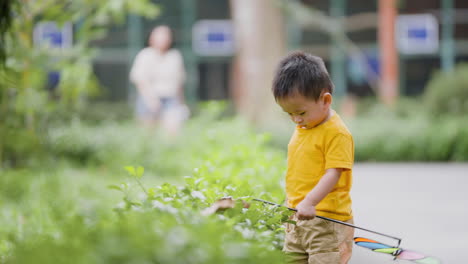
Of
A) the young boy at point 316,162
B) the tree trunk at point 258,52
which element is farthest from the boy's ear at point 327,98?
the tree trunk at point 258,52

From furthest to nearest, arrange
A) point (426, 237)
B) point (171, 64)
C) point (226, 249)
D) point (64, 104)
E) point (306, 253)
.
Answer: point (171, 64)
point (64, 104)
point (426, 237)
point (306, 253)
point (226, 249)

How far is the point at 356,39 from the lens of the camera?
2172cm

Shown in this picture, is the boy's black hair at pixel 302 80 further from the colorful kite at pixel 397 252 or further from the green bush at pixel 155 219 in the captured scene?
the colorful kite at pixel 397 252

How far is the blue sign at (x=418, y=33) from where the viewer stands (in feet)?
69.9

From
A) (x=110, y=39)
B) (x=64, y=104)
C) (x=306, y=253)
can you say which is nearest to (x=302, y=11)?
(x=110, y=39)

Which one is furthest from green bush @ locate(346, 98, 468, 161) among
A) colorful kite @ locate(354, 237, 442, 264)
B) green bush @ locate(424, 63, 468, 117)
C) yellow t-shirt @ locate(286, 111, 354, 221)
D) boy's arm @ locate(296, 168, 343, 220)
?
boy's arm @ locate(296, 168, 343, 220)

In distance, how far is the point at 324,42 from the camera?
21.7 metres

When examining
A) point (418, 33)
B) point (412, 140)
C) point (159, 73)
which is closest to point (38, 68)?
point (159, 73)

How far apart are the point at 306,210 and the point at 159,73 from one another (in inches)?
359

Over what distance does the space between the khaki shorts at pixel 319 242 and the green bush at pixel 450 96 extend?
11803mm

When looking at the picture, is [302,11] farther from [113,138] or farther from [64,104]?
[64,104]

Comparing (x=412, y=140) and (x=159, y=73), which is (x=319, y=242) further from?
(x=412, y=140)

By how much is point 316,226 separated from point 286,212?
8.5 inches

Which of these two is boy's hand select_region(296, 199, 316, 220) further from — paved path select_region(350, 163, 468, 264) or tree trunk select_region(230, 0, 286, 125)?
A: tree trunk select_region(230, 0, 286, 125)
